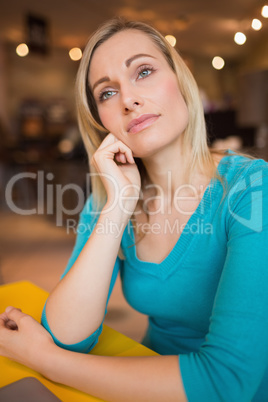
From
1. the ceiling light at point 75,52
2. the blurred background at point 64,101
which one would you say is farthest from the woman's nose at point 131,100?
the ceiling light at point 75,52

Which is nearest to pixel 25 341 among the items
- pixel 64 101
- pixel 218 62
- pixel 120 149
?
pixel 120 149

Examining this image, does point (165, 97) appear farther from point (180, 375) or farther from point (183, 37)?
point (183, 37)

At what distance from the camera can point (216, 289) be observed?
991 millimetres

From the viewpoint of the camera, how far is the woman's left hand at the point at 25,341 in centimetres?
75

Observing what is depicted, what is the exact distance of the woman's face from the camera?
1.06 m

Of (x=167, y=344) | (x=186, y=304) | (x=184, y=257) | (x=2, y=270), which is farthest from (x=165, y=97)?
(x=2, y=270)

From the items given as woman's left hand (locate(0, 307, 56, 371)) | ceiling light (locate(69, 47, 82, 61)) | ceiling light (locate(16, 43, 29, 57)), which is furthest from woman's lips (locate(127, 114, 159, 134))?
ceiling light (locate(69, 47, 82, 61))

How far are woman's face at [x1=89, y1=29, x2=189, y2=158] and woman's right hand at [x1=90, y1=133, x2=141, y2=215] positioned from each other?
0.03 meters

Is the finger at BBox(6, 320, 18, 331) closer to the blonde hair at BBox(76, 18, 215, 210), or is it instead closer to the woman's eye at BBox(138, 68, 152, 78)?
the blonde hair at BBox(76, 18, 215, 210)

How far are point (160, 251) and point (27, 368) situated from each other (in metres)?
0.48

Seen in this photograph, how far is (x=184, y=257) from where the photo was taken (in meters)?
0.99

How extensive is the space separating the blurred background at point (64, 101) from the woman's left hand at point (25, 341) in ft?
3.04

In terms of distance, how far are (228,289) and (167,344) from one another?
0.48 metres

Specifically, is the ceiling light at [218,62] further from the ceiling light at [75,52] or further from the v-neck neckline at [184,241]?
the v-neck neckline at [184,241]
